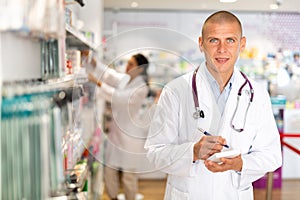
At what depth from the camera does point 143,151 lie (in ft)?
7.30

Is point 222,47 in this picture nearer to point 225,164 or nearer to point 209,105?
point 209,105

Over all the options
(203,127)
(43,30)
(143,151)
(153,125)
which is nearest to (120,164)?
(143,151)

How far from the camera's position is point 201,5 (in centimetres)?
658

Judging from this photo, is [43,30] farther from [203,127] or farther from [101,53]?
[203,127]

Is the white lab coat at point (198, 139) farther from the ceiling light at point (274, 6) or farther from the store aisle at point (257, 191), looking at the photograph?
the ceiling light at point (274, 6)

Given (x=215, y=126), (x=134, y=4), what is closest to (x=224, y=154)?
(x=215, y=126)

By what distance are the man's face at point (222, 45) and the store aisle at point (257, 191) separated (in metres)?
2.91

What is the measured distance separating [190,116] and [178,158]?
8.4 inches

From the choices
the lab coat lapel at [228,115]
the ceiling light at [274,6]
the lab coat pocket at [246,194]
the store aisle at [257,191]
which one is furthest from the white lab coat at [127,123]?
the ceiling light at [274,6]

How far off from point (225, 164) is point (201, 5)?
4987 millimetres

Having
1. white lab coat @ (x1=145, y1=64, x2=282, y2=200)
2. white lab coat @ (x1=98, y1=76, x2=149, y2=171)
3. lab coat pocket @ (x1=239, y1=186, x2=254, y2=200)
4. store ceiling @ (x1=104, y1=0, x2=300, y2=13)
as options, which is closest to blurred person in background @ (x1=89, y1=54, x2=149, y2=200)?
white lab coat @ (x1=98, y1=76, x2=149, y2=171)

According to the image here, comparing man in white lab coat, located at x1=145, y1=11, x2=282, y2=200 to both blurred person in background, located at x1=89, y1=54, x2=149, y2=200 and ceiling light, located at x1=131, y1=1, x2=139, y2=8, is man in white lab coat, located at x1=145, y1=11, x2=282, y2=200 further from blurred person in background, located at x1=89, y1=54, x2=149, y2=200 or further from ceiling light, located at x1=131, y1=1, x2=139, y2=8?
ceiling light, located at x1=131, y1=1, x2=139, y2=8

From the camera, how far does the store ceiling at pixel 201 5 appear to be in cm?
606

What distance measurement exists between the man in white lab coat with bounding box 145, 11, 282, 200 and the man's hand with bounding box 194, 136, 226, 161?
0.02 metres
